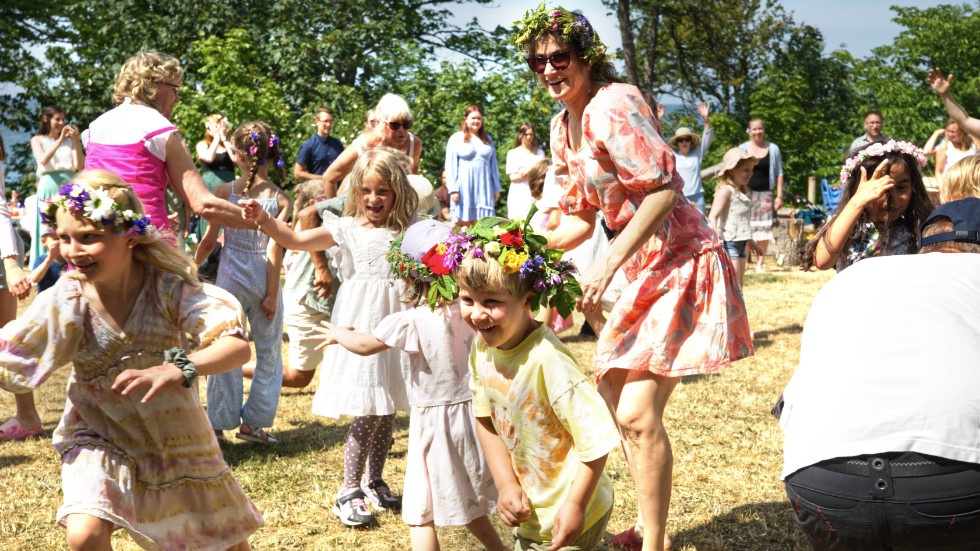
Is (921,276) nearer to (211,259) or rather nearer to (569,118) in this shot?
(569,118)

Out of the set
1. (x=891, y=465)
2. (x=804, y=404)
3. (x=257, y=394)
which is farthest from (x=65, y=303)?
(x=257, y=394)

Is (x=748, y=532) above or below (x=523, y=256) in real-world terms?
below

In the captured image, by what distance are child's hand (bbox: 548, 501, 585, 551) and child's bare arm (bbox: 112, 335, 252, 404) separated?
1.15 metres

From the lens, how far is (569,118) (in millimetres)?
4145

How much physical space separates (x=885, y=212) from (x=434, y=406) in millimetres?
2120

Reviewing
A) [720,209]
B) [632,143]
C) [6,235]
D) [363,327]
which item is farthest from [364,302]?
[720,209]

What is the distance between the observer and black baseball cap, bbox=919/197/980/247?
2852mm

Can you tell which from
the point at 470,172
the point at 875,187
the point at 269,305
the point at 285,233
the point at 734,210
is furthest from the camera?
the point at 470,172

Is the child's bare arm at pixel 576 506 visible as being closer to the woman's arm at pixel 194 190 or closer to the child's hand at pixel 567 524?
the child's hand at pixel 567 524

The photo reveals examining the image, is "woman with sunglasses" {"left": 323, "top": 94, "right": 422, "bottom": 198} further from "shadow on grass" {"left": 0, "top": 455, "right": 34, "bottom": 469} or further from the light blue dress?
the light blue dress

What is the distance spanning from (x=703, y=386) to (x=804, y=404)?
5.26 metres

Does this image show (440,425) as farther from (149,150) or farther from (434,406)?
(149,150)

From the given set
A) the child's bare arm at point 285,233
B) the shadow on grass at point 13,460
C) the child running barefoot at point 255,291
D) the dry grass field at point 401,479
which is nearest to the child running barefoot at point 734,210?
the dry grass field at point 401,479

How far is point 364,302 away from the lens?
5.04 metres
